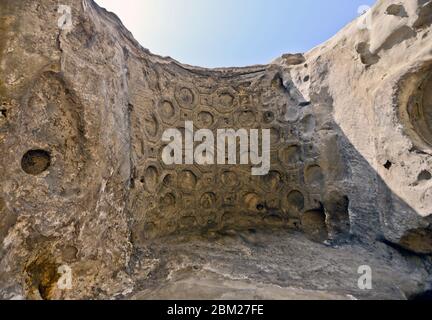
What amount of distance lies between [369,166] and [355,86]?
103 centimetres

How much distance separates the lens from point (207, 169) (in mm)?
4426

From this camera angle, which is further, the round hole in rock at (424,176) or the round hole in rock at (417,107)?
the round hole in rock at (417,107)

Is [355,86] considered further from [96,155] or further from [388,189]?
[96,155]

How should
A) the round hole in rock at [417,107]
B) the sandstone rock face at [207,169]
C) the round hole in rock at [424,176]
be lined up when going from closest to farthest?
the sandstone rock face at [207,169] < the round hole in rock at [424,176] < the round hole in rock at [417,107]

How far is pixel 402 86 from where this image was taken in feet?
9.59

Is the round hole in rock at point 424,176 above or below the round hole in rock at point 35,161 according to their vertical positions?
below

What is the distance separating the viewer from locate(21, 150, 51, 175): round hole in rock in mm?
2256

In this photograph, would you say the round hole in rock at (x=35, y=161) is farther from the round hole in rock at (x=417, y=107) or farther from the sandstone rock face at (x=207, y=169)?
the round hole in rock at (x=417, y=107)

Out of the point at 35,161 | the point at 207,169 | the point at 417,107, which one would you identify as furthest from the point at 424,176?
the point at 35,161

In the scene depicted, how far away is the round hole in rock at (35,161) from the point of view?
2256mm

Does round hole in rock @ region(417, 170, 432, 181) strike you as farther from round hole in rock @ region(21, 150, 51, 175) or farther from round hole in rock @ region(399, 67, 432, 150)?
round hole in rock @ region(21, 150, 51, 175)

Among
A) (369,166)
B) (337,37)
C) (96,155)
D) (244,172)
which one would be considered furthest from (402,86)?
(96,155)

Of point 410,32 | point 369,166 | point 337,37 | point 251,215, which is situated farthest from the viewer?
point 251,215

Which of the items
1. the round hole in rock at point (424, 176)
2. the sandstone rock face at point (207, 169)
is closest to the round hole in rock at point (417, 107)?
the sandstone rock face at point (207, 169)
